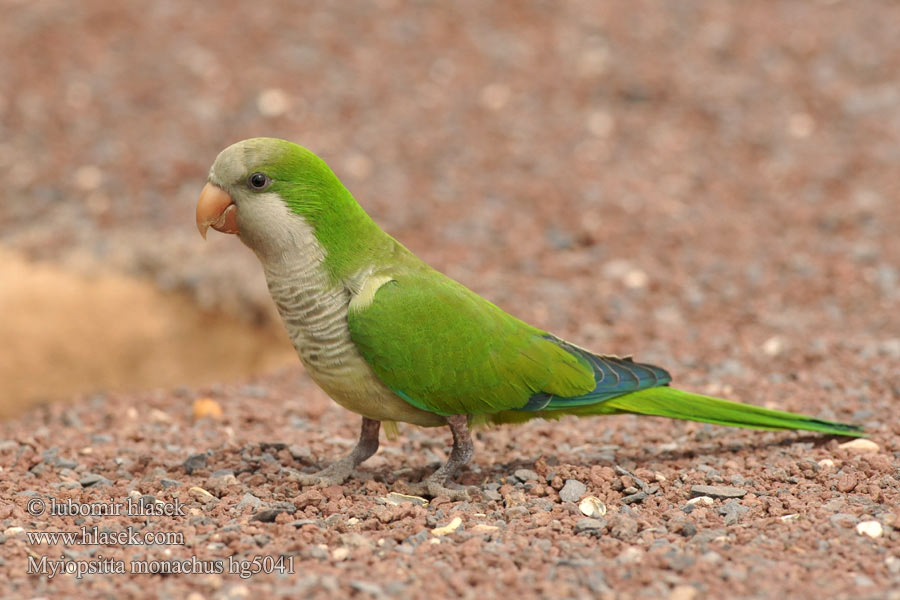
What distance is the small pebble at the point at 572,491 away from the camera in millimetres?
4191

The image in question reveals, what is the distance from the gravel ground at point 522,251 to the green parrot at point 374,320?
0.39m

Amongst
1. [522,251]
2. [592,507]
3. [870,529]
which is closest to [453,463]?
[592,507]

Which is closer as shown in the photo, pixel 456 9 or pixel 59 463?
pixel 59 463

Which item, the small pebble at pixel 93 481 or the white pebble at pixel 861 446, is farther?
the white pebble at pixel 861 446

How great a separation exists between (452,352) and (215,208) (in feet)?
3.82

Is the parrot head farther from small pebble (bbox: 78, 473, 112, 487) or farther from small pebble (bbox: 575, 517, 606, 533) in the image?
small pebble (bbox: 575, 517, 606, 533)

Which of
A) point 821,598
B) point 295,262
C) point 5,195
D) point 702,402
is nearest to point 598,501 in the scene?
point 702,402

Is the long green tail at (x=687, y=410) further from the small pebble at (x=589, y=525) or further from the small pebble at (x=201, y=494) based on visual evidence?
the small pebble at (x=201, y=494)

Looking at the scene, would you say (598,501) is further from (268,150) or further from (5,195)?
(5,195)

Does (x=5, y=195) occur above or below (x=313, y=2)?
below

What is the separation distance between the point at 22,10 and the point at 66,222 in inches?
146

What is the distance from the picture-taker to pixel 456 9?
1130 cm

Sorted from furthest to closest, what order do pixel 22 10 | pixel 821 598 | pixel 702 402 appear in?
pixel 22 10
pixel 702 402
pixel 821 598

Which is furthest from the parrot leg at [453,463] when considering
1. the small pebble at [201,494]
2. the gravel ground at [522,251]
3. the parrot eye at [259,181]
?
the parrot eye at [259,181]
